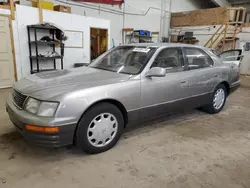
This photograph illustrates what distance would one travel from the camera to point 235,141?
2.62 meters

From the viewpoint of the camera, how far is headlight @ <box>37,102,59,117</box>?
5.92 feet

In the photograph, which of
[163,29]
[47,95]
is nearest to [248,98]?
[47,95]

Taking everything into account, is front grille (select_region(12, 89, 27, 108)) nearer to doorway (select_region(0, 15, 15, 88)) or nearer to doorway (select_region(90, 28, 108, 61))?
doorway (select_region(0, 15, 15, 88))

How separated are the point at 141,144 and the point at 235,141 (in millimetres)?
1285

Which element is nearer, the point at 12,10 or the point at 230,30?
the point at 12,10

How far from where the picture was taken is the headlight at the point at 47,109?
180 cm

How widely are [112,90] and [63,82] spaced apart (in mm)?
532

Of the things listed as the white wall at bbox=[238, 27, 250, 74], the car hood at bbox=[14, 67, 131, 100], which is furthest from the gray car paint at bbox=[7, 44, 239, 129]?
the white wall at bbox=[238, 27, 250, 74]

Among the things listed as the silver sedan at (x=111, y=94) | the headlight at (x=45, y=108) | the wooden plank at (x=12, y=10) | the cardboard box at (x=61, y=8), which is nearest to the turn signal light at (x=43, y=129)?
the silver sedan at (x=111, y=94)

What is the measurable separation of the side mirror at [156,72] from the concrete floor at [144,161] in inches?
34.0

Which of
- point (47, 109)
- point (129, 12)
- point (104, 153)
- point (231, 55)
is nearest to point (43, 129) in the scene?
point (47, 109)

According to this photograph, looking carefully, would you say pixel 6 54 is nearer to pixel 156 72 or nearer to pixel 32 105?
pixel 32 105

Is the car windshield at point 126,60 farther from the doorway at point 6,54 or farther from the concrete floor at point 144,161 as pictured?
the doorway at point 6,54

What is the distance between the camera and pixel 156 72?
2.29 m
